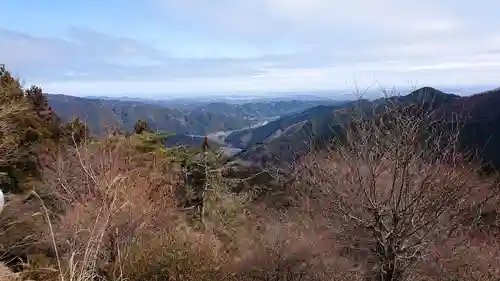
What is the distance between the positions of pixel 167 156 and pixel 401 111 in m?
12.8

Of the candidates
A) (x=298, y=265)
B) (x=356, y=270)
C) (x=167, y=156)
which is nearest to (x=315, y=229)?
(x=298, y=265)

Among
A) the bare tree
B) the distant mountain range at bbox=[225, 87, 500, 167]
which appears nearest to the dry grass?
the bare tree

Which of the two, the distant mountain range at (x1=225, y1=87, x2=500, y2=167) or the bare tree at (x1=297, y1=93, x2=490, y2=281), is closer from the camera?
the bare tree at (x1=297, y1=93, x2=490, y2=281)

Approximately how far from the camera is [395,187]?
277 inches

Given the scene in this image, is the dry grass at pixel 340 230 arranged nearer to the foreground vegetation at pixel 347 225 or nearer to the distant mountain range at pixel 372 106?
the foreground vegetation at pixel 347 225

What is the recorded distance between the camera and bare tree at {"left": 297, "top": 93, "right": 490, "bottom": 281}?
6.88m

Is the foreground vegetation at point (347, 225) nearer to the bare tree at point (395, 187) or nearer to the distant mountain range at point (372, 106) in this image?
the bare tree at point (395, 187)

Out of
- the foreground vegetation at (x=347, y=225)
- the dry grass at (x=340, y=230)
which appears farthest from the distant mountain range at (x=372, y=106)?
the dry grass at (x=340, y=230)

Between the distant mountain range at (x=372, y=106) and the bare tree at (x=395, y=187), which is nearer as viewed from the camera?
the bare tree at (x=395, y=187)

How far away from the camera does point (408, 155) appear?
677cm

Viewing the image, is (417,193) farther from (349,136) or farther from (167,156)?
(167,156)

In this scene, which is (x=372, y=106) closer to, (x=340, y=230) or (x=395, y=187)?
(x=395, y=187)

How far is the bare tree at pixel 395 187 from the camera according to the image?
6883mm

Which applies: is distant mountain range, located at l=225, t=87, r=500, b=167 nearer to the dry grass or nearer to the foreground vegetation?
the foreground vegetation
